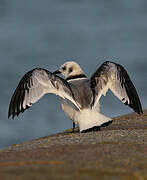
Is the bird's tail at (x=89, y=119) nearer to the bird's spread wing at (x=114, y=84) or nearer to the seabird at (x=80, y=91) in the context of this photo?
the seabird at (x=80, y=91)

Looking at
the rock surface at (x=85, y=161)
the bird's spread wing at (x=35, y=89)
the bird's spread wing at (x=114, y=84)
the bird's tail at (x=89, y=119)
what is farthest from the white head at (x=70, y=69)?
the rock surface at (x=85, y=161)

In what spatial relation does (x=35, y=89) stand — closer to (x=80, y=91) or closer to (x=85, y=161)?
(x=80, y=91)

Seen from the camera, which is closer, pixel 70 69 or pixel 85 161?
pixel 85 161

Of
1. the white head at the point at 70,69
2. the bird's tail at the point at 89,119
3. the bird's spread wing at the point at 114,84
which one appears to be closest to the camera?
the bird's tail at the point at 89,119

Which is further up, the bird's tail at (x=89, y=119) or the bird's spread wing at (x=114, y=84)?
the bird's spread wing at (x=114, y=84)

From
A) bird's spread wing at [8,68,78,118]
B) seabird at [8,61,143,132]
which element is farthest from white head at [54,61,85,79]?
bird's spread wing at [8,68,78,118]

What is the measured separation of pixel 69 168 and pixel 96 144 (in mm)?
2745

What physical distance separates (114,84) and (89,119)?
1.30 meters

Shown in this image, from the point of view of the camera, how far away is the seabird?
10945mm

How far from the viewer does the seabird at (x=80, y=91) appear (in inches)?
431

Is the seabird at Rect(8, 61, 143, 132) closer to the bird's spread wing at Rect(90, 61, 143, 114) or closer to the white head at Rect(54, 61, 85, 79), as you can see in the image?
the bird's spread wing at Rect(90, 61, 143, 114)

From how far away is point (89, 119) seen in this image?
1091 cm

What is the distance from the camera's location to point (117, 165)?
591 cm

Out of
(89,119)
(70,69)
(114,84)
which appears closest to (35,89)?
(89,119)
